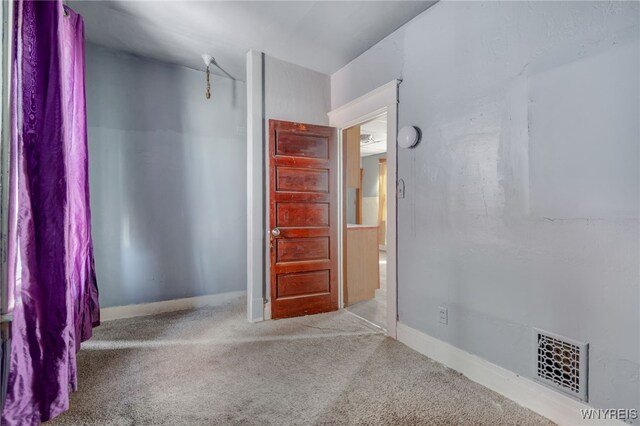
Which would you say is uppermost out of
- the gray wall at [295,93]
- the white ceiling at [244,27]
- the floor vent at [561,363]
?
the white ceiling at [244,27]

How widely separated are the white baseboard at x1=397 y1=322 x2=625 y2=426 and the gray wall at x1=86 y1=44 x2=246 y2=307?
2.26m

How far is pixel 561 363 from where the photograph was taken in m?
1.60

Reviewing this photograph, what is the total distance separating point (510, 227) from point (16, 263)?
2470 millimetres

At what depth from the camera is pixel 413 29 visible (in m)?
2.43

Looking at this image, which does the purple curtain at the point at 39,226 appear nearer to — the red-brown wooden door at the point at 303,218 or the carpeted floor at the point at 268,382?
the carpeted floor at the point at 268,382

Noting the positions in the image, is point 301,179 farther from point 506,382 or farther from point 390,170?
point 506,382

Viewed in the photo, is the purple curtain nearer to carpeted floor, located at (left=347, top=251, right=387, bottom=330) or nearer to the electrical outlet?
the electrical outlet

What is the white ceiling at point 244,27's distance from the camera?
2305mm

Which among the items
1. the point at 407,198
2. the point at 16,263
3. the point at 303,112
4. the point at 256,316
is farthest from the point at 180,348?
the point at 303,112

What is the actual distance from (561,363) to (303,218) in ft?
7.29

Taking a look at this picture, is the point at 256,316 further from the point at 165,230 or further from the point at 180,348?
the point at 165,230

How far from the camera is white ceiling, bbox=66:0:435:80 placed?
2305mm

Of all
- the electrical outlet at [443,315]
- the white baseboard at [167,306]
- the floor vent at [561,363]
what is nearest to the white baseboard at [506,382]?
the floor vent at [561,363]

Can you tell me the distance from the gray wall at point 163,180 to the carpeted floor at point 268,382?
2.20 feet
